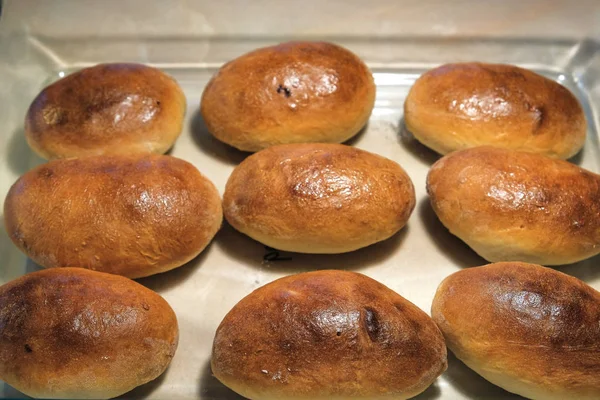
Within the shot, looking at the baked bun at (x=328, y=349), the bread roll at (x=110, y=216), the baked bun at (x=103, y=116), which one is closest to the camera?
the baked bun at (x=328, y=349)

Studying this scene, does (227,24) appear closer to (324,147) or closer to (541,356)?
(324,147)

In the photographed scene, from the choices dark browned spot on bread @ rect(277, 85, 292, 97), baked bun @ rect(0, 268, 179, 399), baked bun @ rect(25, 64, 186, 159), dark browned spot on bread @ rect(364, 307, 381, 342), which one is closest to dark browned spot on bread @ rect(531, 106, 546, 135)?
dark browned spot on bread @ rect(277, 85, 292, 97)

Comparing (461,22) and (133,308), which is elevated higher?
(461,22)

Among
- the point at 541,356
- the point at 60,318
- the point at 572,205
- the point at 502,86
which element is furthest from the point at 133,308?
the point at 502,86

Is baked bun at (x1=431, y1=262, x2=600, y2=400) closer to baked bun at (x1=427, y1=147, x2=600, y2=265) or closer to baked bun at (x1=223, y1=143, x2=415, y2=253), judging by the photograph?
baked bun at (x1=427, y1=147, x2=600, y2=265)

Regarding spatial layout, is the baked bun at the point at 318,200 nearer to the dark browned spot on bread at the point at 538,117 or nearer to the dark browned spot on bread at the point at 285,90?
the dark browned spot on bread at the point at 285,90

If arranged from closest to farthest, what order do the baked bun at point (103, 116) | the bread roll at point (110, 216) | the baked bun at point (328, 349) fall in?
the baked bun at point (328, 349)
the bread roll at point (110, 216)
the baked bun at point (103, 116)

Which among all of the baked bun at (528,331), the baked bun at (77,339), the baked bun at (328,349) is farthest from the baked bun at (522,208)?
the baked bun at (77,339)
